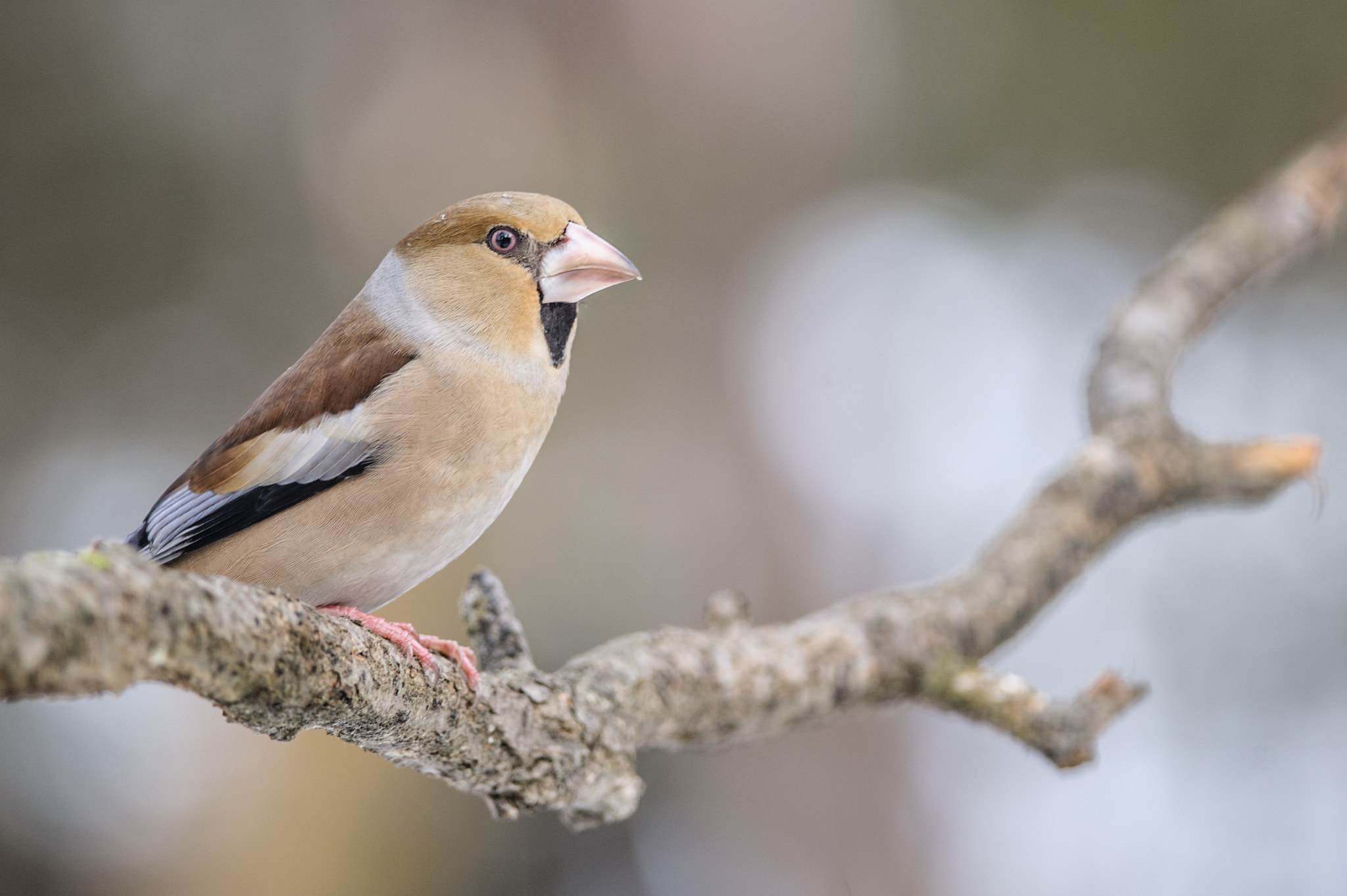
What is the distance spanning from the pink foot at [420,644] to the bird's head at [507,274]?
761mm

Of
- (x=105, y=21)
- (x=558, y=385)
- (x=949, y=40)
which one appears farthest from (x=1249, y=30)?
(x=105, y=21)

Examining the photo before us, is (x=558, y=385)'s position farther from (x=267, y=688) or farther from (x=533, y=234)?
(x=267, y=688)

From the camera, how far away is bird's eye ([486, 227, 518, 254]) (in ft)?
9.20

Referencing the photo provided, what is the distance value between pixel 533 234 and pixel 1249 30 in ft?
18.5

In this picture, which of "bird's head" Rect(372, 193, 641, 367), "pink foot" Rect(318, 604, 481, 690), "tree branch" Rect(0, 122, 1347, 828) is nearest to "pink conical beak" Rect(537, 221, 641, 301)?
"bird's head" Rect(372, 193, 641, 367)

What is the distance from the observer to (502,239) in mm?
2818

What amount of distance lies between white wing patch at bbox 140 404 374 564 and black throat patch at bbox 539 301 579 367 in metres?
0.51

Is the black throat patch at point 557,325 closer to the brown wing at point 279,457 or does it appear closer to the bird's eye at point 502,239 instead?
the bird's eye at point 502,239

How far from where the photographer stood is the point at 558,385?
2.77 m

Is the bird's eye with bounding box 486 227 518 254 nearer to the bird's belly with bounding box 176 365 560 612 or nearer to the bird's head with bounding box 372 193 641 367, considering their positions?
the bird's head with bounding box 372 193 641 367

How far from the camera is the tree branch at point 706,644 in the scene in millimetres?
1327

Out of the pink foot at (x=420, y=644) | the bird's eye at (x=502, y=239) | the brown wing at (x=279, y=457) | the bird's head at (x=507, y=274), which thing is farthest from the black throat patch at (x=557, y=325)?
the pink foot at (x=420, y=644)

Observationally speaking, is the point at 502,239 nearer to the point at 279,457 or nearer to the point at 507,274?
the point at 507,274

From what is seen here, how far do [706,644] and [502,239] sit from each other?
1188 millimetres
